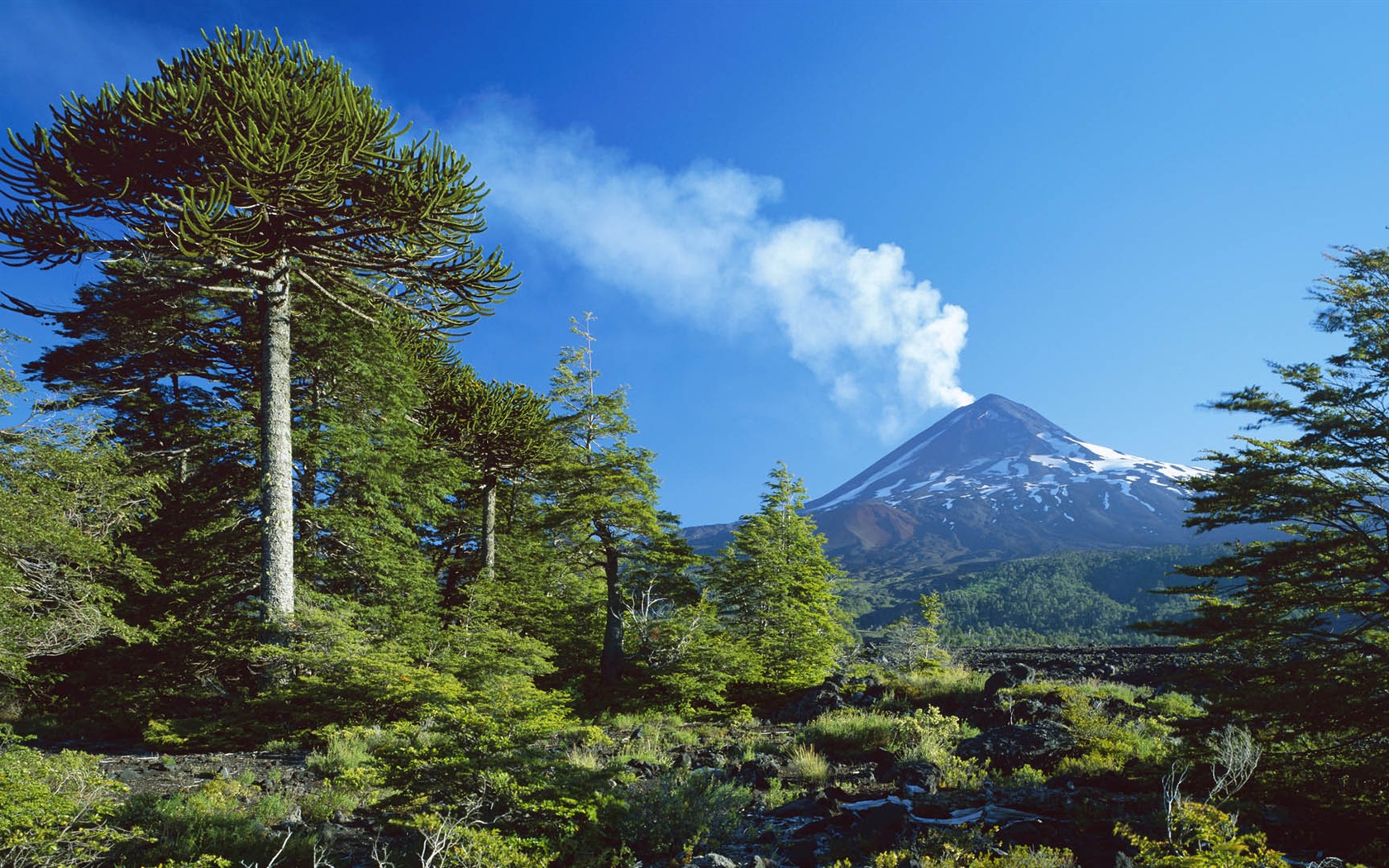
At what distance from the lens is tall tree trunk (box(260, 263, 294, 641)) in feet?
38.6

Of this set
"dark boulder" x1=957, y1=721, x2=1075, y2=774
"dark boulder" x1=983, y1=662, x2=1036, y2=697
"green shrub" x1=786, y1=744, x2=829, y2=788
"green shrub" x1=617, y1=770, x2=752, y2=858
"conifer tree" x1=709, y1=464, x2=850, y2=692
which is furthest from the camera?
"conifer tree" x1=709, y1=464, x2=850, y2=692

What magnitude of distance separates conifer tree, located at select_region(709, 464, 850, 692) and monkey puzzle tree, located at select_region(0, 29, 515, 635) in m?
11.4

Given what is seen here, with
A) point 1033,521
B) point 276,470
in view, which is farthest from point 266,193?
point 1033,521

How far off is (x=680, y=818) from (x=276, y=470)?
1024cm

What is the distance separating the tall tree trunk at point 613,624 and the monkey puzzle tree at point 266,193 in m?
9.41

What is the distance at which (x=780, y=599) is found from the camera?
65.7 feet

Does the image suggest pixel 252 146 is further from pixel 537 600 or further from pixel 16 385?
pixel 537 600

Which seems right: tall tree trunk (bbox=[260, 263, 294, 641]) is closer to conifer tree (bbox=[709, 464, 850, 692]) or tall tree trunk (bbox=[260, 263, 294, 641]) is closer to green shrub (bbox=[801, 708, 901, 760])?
green shrub (bbox=[801, 708, 901, 760])

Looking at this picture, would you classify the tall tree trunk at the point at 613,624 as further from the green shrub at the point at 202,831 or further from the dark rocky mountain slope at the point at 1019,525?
the dark rocky mountain slope at the point at 1019,525

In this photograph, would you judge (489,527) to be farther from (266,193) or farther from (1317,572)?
(1317,572)

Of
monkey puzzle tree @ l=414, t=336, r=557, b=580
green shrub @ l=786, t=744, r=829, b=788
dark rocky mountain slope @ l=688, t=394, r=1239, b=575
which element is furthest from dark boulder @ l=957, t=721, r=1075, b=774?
dark rocky mountain slope @ l=688, t=394, r=1239, b=575

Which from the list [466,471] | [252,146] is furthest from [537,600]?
[252,146]

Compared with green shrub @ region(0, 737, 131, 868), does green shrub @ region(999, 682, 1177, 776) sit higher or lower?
lower

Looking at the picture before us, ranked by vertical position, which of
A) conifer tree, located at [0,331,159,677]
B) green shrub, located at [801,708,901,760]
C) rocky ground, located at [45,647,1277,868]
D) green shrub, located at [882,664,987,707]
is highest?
conifer tree, located at [0,331,159,677]
